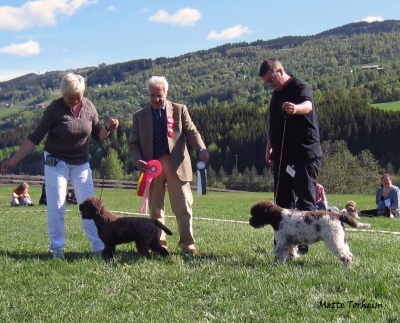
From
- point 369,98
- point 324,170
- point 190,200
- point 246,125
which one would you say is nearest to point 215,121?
point 246,125

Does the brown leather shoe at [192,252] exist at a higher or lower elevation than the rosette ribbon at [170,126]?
lower

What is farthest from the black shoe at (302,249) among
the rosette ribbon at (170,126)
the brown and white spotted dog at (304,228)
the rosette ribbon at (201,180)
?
the rosette ribbon at (170,126)

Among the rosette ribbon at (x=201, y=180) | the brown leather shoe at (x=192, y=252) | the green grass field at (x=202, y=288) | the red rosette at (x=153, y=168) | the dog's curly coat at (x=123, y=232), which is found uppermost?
the red rosette at (x=153, y=168)

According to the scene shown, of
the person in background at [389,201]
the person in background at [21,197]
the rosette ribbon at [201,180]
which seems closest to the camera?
the rosette ribbon at [201,180]

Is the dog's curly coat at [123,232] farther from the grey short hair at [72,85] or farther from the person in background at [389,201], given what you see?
the person in background at [389,201]

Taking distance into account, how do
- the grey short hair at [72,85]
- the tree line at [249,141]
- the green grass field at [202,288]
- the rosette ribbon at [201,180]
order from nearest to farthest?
the green grass field at [202,288] < the grey short hair at [72,85] < the rosette ribbon at [201,180] < the tree line at [249,141]

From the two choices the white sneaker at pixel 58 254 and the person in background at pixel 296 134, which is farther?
the white sneaker at pixel 58 254

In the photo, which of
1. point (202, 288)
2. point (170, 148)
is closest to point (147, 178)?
point (170, 148)

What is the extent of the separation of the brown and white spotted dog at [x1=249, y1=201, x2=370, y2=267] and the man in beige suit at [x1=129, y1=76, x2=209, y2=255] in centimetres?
122

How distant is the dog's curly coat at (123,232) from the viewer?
6066 mm

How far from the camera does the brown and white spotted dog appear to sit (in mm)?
5441

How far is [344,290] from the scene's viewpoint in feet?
14.4

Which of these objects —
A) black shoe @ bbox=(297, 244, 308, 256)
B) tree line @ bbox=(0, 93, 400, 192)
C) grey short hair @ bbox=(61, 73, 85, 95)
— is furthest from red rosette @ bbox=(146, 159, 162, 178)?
tree line @ bbox=(0, 93, 400, 192)

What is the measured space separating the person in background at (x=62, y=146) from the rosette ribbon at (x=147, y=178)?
679 mm
